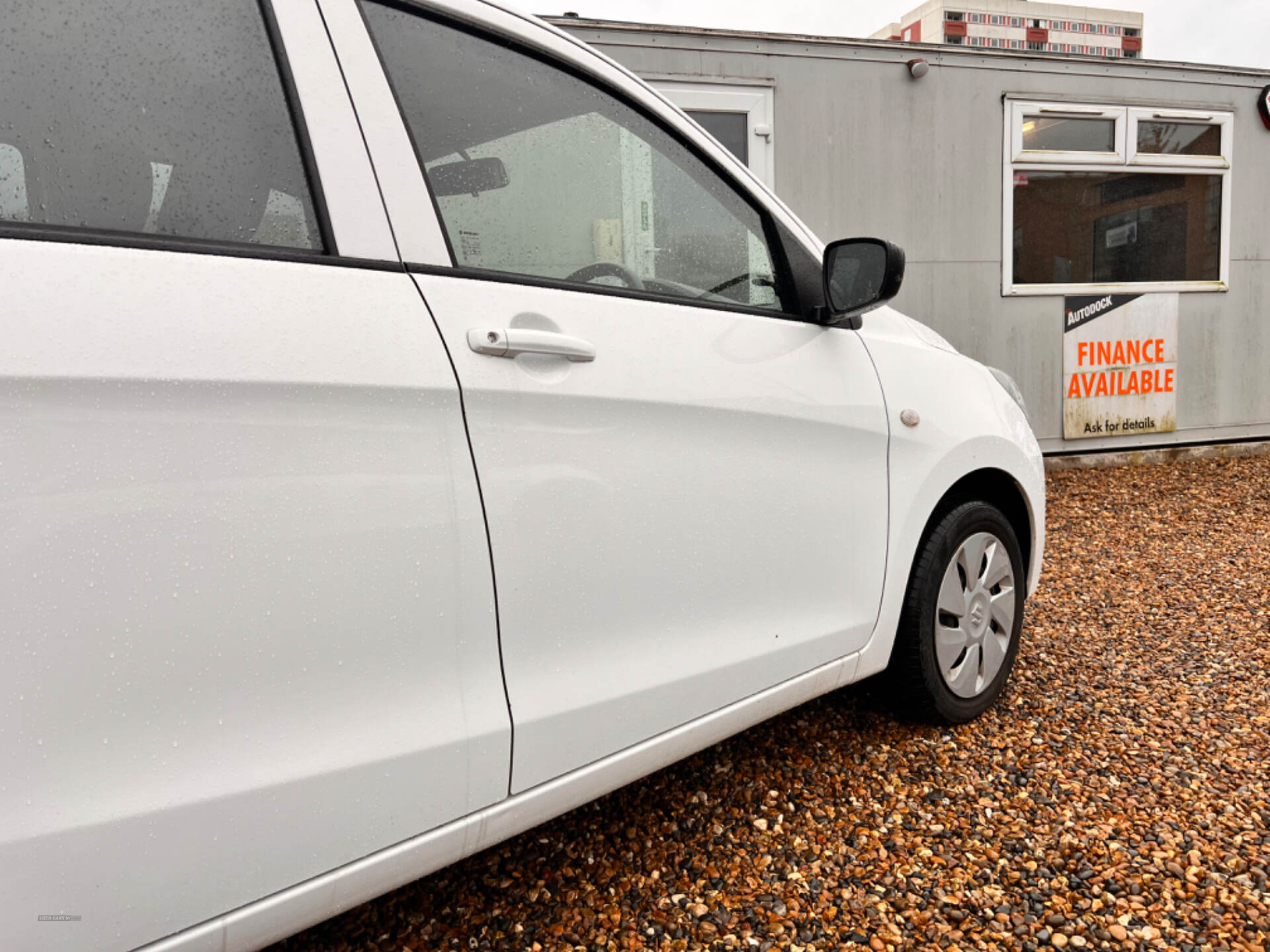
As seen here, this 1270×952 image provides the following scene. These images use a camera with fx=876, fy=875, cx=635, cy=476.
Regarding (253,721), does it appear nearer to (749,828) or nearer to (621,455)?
(621,455)

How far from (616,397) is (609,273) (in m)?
0.30

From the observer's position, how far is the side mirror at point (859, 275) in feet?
6.50

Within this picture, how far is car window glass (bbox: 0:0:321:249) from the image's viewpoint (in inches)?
40.7

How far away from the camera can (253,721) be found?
1.11 m

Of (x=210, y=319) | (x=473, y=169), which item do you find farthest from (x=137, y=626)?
(x=473, y=169)

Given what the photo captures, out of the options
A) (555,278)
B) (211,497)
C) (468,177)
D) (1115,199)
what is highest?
(1115,199)

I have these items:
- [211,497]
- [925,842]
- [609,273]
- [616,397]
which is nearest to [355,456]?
[211,497]

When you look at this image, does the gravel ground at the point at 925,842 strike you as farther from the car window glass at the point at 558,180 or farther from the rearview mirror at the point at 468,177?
the rearview mirror at the point at 468,177

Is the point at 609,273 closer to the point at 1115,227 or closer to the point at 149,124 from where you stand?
the point at 149,124

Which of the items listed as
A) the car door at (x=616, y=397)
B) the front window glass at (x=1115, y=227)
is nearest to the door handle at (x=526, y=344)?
the car door at (x=616, y=397)

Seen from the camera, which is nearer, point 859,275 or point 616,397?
point 616,397

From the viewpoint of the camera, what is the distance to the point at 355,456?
47.0 inches

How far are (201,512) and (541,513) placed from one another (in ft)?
1.70

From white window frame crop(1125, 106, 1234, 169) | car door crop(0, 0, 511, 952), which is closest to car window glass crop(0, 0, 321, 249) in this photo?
car door crop(0, 0, 511, 952)
